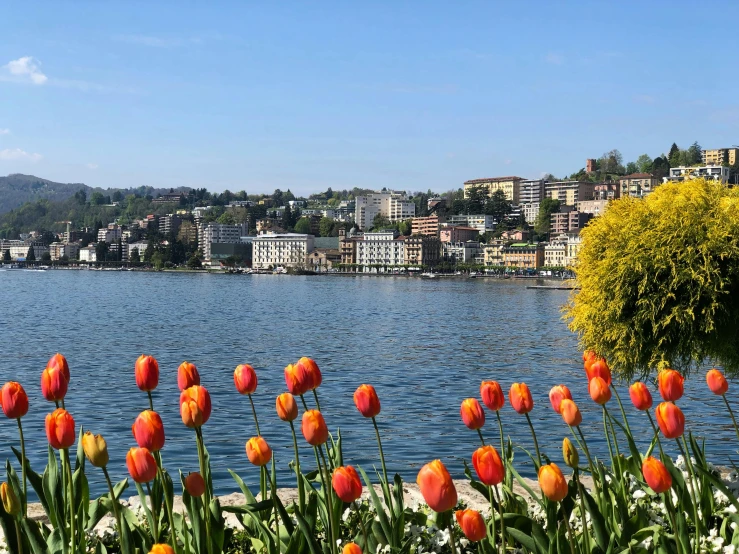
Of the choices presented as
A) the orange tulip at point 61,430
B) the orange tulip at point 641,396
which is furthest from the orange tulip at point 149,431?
the orange tulip at point 641,396

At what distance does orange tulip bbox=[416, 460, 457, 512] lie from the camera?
261cm

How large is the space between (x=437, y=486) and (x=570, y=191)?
7475 inches

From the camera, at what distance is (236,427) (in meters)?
13.4

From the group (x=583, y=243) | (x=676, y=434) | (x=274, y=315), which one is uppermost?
(x=583, y=243)

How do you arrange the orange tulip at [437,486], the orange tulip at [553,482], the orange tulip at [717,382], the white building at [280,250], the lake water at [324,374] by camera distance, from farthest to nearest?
the white building at [280,250] < the lake water at [324,374] < the orange tulip at [717,382] < the orange tulip at [553,482] < the orange tulip at [437,486]

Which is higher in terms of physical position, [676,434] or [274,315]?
[676,434]

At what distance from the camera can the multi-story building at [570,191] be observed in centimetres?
18438

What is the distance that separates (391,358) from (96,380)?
30.2 feet

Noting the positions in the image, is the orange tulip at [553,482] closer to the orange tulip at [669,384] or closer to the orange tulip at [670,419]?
the orange tulip at [670,419]

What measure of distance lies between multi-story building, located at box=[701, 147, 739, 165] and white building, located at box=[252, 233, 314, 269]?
76827 mm

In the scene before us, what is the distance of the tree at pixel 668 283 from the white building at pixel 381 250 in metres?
160

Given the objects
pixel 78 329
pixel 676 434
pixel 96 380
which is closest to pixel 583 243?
pixel 676 434

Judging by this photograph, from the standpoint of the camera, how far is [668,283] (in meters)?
8.88

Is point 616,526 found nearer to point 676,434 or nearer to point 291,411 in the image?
point 676,434
